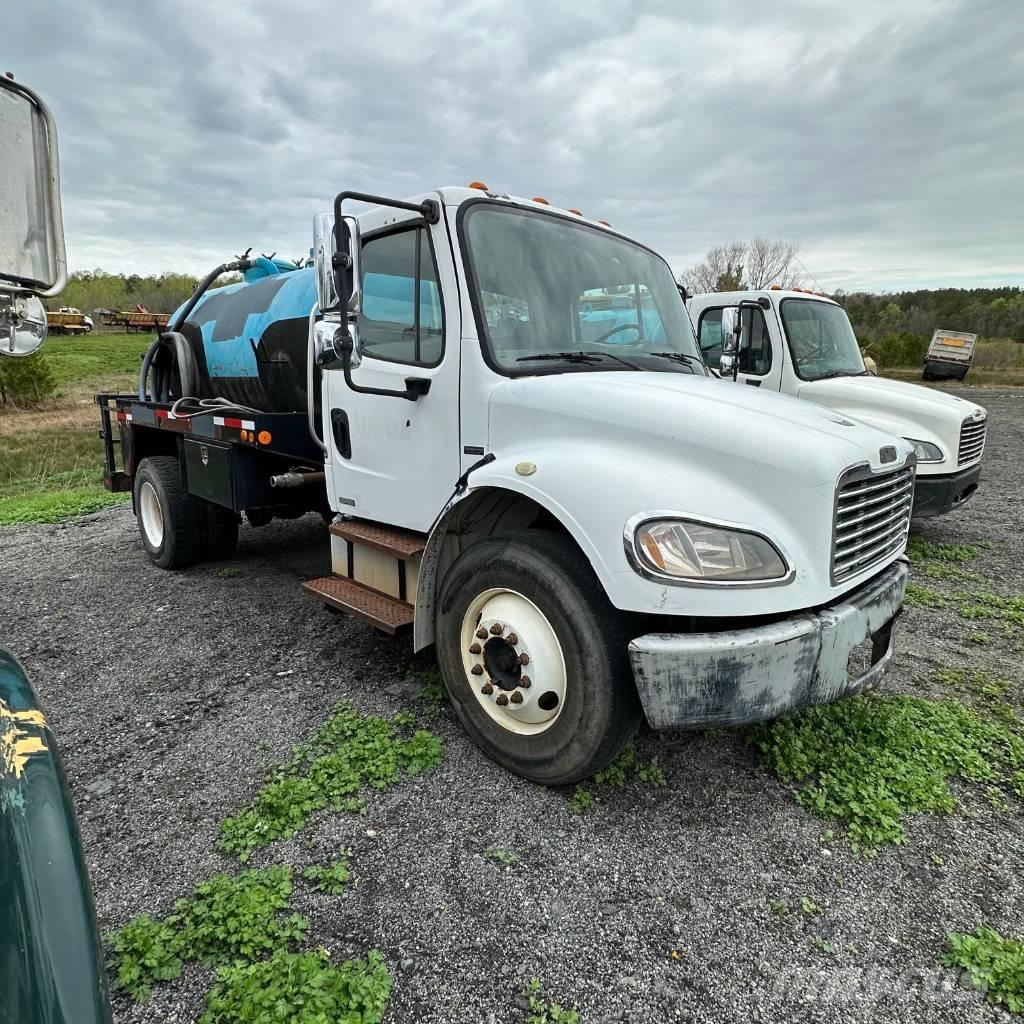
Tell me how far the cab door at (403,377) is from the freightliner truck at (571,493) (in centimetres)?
1

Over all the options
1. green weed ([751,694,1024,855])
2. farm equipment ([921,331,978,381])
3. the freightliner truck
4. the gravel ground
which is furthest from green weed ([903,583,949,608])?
farm equipment ([921,331,978,381])

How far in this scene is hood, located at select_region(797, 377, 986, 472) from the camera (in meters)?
6.14

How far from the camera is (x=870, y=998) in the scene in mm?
1924

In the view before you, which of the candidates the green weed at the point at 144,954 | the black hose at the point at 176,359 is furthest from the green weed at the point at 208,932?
the black hose at the point at 176,359

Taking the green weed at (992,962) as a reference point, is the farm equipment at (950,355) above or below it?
above

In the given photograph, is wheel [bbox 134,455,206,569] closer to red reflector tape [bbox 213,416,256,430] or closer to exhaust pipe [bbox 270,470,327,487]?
red reflector tape [bbox 213,416,256,430]

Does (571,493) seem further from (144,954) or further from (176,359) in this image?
(176,359)

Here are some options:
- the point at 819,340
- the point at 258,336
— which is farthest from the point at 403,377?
the point at 819,340

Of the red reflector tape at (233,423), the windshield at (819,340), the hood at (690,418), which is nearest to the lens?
the hood at (690,418)

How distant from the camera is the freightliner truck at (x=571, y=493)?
2.32 metres

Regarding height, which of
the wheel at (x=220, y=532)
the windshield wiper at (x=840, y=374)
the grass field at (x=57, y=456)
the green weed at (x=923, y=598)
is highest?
the windshield wiper at (x=840, y=374)

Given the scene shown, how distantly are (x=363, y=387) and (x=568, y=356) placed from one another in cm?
110

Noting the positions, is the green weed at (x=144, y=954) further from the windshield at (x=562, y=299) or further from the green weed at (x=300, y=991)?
the windshield at (x=562, y=299)

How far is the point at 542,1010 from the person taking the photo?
1.89 metres
